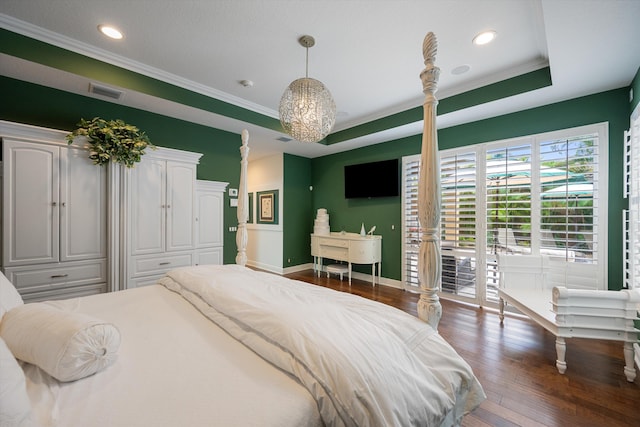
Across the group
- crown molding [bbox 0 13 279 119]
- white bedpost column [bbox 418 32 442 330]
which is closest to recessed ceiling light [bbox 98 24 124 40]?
crown molding [bbox 0 13 279 119]

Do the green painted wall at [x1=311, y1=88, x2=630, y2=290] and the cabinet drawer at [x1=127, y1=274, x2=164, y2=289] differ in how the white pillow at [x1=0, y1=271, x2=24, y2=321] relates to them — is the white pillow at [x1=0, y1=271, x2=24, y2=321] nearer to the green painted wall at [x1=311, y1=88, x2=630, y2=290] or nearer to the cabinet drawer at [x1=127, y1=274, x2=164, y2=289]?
the cabinet drawer at [x1=127, y1=274, x2=164, y2=289]

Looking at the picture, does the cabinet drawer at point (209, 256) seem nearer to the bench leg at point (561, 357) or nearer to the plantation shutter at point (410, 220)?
the plantation shutter at point (410, 220)

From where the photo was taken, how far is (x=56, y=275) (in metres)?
2.43

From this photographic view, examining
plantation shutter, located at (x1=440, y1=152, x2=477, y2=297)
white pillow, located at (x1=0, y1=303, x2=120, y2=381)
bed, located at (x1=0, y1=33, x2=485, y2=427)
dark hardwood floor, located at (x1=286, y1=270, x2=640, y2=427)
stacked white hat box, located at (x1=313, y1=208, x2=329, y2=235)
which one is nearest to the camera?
bed, located at (x1=0, y1=33, x2=485, y2=427)

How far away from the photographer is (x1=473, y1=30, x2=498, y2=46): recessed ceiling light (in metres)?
2.27

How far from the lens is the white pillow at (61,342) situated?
0.88 meters

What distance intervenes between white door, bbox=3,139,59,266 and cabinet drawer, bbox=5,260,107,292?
0.25 feet

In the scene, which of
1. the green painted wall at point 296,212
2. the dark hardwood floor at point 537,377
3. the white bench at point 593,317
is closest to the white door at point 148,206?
the green painted wall at point 296,212

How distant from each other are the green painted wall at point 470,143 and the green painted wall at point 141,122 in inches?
80.1

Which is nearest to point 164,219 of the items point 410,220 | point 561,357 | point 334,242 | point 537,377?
point 334,242

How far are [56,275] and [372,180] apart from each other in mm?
4281

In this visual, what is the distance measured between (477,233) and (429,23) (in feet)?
8.61

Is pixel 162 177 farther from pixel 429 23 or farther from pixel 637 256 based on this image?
pixel 637 256

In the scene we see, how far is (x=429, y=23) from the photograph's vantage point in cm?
216
